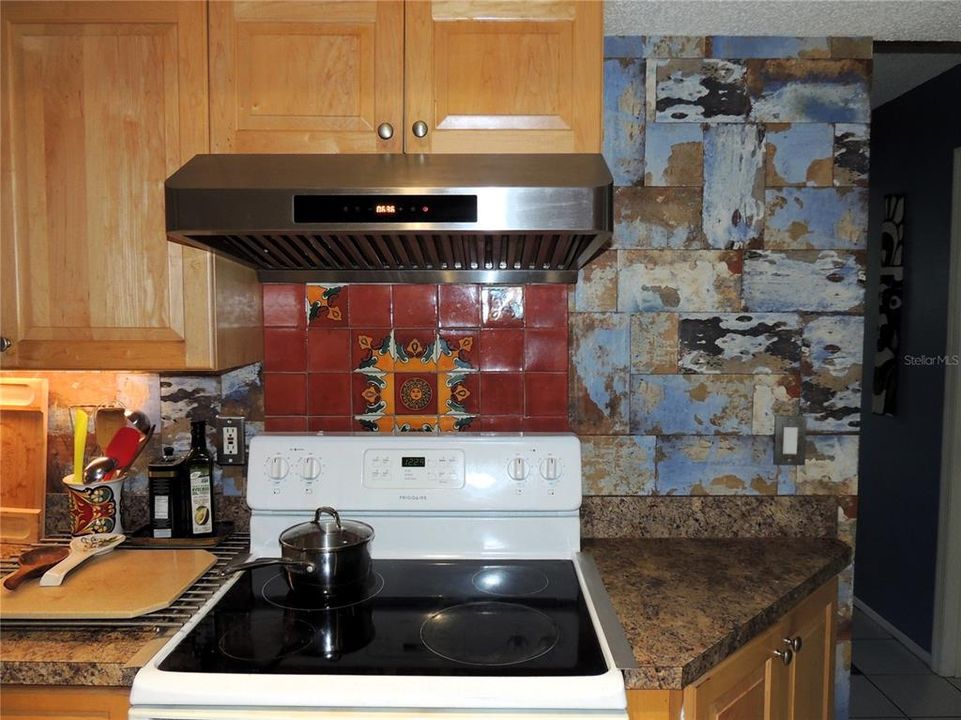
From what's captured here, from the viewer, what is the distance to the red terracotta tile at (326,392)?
1.80 metres

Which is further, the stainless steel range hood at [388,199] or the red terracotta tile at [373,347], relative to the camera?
the red terracotta tile at [373,347]

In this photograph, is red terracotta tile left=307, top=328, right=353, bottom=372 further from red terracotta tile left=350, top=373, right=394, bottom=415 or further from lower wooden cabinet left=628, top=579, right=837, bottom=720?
lower wooden cabinet left=628, top=579, right=837, bottom=720

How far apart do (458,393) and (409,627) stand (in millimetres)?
660

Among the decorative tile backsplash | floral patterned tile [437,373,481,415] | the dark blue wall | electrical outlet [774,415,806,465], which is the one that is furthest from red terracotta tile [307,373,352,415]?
the dark blue wall

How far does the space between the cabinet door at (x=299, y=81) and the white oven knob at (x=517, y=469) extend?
0.75 metres

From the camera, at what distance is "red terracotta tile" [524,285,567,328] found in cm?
178

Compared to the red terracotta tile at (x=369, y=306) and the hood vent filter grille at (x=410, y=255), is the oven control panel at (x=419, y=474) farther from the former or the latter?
the hood vent filter grille at (x=410, y=255)

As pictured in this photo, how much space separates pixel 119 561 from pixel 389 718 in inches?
30.9

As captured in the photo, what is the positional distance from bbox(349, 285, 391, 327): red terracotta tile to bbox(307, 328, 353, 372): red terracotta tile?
5cm

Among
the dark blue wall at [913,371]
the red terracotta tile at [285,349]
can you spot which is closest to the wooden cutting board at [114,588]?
the red terracotta tile at [285,349]

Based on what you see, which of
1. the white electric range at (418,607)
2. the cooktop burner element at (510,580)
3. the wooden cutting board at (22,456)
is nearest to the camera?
the white electric range at (418,607)

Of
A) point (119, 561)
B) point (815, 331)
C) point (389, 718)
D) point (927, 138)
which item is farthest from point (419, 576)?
point (927, 138)

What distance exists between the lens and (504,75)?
1397 mm

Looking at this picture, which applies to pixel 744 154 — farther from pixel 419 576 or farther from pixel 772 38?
pixel 419 576
